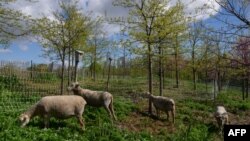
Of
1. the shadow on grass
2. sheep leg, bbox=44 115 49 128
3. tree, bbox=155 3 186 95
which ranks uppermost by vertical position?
tree, bbox=155 3 186 95

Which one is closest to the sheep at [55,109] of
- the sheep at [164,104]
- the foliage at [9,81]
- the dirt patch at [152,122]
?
the dirt patch at [152,122]

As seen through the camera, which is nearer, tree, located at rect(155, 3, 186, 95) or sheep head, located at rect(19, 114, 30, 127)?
sheep head, located at rect(19, 114, 30, 127)

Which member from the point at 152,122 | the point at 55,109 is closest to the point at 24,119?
the point at 55,109

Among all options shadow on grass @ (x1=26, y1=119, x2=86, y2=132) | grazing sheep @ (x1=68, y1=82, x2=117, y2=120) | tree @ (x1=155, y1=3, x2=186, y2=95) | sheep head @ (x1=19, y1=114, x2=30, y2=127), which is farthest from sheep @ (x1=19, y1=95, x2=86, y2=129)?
tree @ (x1=155, y1=3, x2=186, y2=95)

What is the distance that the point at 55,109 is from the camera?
1416 cm

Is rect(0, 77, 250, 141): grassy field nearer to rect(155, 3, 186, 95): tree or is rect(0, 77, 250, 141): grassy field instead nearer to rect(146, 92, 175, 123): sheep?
rect(146, 92, 175, 123): sheep

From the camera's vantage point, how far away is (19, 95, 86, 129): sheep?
13852 millimetres

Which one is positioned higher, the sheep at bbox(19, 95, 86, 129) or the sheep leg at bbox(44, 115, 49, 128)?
the sheep at bbox(19, 95, 86, 129)

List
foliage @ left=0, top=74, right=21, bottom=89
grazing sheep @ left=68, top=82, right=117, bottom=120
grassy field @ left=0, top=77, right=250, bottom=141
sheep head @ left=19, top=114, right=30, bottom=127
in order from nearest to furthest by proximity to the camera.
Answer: grassy field @ left=0, top=77, right=250, bottom=141 → sheep head @ left=19, top=114, right=30, bottom=127 → grazing sheep @ left=68, top=82, right=117, bottom=120 → foliage @ left=0, top=74, right=21, bottom=89

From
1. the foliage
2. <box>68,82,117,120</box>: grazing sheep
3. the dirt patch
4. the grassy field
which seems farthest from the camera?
the foliage

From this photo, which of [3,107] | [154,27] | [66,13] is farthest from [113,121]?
[66,13]

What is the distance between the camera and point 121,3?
19.8 m

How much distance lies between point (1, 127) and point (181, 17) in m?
10.7

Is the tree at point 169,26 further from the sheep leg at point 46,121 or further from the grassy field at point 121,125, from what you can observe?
the sheep leg at point 46,121
